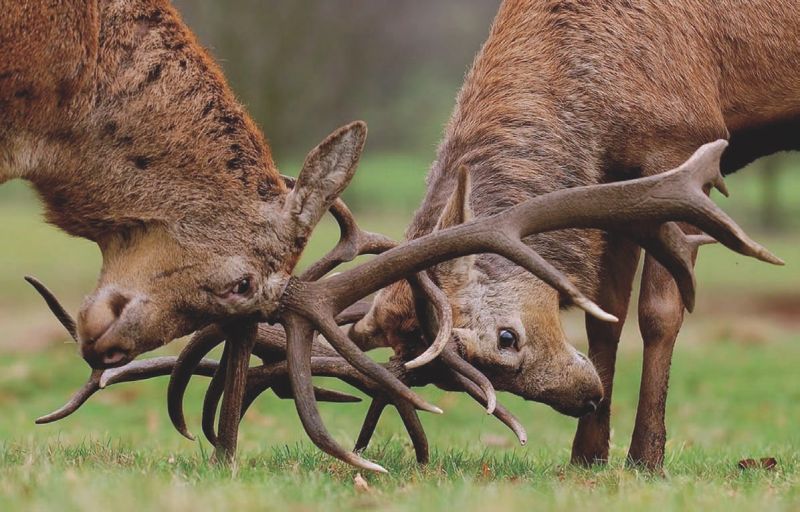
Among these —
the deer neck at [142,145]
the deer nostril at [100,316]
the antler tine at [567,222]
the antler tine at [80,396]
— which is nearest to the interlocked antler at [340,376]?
the antler tine at [567,222]

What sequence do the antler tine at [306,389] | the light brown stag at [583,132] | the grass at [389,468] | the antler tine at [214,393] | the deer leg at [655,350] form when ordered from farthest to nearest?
the deer leg at [655,350] < the light brown stag at [583,132] < the antler tine at [214,393] < the antler tine at [306,389] < the grass at [389,468]

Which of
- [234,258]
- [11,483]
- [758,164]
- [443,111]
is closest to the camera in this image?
[11,483]

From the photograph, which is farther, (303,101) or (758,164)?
(758,164)

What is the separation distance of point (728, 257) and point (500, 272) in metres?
26.6

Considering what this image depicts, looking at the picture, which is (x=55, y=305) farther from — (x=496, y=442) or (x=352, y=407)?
(x=352, y=407)

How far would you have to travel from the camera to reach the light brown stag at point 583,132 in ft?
21.0

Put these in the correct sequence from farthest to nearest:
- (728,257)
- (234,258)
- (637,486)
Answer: (728,257) < (234,258) < (637,486)

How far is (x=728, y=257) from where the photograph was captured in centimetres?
3200

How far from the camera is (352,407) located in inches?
505

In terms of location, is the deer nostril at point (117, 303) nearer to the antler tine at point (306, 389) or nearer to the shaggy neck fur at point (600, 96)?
the antler tine at point (306, 389)

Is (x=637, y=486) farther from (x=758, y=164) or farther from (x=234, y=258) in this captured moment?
(x=758, y=164)

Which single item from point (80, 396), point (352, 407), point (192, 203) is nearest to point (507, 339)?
point (192, 203)

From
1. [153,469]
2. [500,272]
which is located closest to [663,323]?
[500,272]

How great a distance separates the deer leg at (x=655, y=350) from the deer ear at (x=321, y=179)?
2038 mm
